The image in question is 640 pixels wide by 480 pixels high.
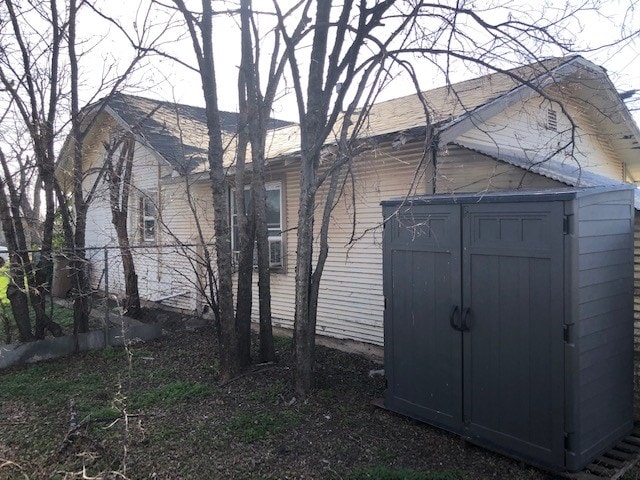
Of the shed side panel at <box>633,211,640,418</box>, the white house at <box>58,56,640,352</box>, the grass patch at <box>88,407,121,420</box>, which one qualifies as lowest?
the grass patch at <box>88,407,121,420</box>

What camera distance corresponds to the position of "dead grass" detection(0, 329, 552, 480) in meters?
3.92

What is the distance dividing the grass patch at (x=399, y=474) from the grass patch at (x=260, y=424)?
3.26 feet

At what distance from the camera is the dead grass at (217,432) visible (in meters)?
3.92

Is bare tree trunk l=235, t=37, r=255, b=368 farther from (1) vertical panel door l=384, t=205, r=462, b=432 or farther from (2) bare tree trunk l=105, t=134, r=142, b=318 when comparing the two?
(2) bare tree trunk l=105, t=134, r=142, b=318

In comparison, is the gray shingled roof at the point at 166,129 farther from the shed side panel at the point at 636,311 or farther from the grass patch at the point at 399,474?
the grass patch at the point at 399,474

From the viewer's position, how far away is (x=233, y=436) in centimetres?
447

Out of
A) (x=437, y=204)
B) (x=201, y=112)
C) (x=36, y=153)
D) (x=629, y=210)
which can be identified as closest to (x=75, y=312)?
(x=36, y=153)

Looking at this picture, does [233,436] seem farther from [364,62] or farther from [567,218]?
[364,62]

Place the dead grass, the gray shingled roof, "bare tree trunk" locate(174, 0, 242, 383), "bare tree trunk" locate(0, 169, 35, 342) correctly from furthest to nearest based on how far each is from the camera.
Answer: the gray shingled roof → "bare tree trunk" locate(0, 169, 35, 342) → "bare tree trunk" locate(174, 0, 242, 383) → the dead grass

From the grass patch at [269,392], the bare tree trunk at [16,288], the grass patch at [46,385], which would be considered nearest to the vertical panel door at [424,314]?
the grass patch at [269,392]

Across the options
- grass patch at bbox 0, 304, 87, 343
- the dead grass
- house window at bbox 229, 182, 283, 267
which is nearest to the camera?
the dead grass

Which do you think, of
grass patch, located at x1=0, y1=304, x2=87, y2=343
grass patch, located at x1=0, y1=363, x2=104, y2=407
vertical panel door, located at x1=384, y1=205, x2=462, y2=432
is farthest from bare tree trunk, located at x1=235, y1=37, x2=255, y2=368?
grass patch, located at x1=0, y1=304, x2=87, y2=343

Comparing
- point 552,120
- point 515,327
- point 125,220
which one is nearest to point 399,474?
point 515,327

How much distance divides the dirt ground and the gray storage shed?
0.38 metres
